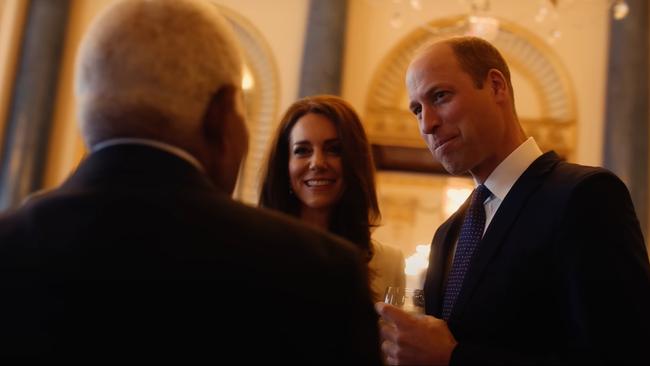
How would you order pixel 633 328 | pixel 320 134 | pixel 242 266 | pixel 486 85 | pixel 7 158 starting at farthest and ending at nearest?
pixel 7 158
pixel 320 134
pixel 486 85
pixel 633 328
pixel 242 266

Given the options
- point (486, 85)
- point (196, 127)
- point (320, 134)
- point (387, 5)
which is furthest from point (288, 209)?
point (387, 5)

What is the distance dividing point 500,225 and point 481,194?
190 mm

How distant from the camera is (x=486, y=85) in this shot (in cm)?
146

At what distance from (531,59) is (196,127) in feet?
17.5

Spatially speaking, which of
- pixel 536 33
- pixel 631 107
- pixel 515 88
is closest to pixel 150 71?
pixel 631 107

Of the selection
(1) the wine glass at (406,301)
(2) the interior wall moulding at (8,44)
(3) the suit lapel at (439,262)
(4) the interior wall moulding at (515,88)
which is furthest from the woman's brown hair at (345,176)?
(2) the interior wall moulding at (8,44)

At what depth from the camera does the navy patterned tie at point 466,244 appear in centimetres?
136

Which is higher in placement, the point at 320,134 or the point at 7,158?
the point at 7,158

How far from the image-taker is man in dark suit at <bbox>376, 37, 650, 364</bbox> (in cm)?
110

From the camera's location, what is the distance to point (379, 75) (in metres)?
5.63

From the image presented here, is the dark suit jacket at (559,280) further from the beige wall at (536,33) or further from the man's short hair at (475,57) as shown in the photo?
the beige wall at (536,33)

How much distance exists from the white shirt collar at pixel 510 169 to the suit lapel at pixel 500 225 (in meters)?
0.05

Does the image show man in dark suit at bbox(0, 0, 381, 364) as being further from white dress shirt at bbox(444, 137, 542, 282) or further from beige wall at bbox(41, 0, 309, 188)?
beige wall at bbox(41, 0, 309, 188)

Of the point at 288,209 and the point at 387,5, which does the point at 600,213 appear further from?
the point at 387,5
